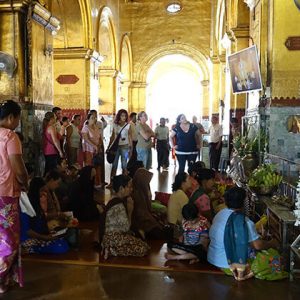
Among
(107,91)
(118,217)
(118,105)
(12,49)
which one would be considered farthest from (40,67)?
(118,105)

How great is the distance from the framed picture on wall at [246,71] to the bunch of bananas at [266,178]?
193 cm

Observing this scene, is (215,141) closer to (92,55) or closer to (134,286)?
(92,55)

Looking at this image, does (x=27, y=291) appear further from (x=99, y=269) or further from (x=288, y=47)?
(x=288, y=47)

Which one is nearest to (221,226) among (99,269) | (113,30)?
(99,269)

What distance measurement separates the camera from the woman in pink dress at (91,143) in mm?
8867

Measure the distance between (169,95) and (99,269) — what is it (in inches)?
1348

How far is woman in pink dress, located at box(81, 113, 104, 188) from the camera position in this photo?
8867 mm

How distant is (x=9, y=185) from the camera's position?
358 cm

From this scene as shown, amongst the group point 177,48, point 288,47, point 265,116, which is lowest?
point 265,116

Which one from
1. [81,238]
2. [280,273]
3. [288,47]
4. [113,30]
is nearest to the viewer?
[280,273]

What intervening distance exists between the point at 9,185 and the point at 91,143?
17.5ft

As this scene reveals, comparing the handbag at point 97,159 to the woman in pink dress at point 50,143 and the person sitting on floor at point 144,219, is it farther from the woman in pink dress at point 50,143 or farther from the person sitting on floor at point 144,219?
the person sitting on floor at point 144,219

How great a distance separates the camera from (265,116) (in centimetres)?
749

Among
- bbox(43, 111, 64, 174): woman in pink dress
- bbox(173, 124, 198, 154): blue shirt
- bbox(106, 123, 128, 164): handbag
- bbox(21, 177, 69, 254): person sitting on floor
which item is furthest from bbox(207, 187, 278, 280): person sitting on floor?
bbox(106, 123, 128, 164): handbag
